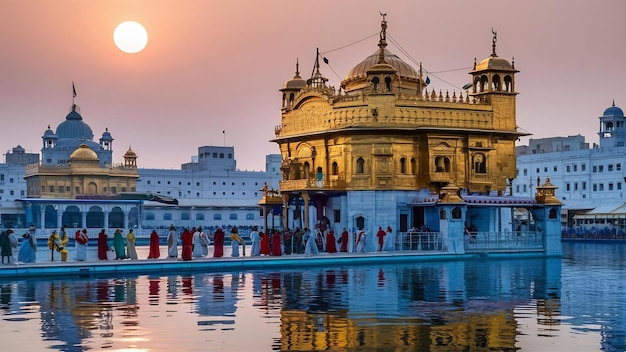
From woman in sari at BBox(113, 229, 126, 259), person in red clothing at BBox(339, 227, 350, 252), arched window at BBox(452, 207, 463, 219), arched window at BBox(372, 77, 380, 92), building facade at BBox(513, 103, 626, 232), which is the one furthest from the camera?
building facade at BBox(513, 103, 626, 232)

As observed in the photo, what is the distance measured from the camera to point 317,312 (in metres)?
18.0

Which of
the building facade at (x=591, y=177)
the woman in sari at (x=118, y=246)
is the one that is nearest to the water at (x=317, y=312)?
the woman in sari at (x=118, y=246)

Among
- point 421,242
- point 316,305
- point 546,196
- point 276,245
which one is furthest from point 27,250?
point 546,196

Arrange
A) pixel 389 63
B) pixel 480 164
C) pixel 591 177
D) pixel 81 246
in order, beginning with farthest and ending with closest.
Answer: pixel 591 177 < pixel 389 63 < pixel 480 164 < pixel 81 246

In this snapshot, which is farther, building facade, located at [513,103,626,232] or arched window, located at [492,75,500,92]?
building facade, located at [513,103,626,232]

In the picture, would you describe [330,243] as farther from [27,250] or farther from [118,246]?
[27,250]

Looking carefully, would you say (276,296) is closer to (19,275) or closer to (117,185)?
(19,275)

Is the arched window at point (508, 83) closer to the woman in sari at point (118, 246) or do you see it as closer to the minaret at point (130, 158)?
the woman in sari at point (118, 246)

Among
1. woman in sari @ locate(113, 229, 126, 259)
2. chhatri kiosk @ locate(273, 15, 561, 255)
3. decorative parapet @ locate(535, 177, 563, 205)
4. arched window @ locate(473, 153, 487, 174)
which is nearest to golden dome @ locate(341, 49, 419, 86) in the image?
chhatri kiosk @ locate(273, 15, 561, 255)

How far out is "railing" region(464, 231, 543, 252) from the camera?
39.0m

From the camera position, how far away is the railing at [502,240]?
1534 inches

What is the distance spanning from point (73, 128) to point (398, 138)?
74292 millimetres

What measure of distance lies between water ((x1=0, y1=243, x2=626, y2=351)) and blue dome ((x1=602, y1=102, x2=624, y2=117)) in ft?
211

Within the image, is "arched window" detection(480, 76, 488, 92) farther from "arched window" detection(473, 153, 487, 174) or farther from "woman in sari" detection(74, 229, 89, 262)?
"woman in sari" detection(74, 229, 89, 262)
